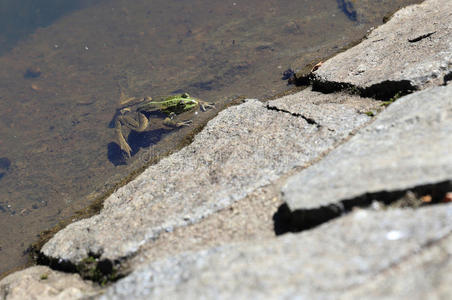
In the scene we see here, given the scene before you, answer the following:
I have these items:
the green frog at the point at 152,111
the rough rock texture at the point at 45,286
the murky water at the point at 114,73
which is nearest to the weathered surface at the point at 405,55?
the murky water at the point at 114,73

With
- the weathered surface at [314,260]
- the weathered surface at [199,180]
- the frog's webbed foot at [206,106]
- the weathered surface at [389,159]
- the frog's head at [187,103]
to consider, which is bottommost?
the frog's webbed foot at [206,106]

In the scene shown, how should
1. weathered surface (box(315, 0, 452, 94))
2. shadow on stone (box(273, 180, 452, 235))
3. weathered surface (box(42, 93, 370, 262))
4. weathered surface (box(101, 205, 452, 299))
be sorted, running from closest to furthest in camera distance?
weathered surface (box(101, 205, 452, 299)), shadow on stone (box(273, 180, 452, 235)), weathered surface (box(42, 93, 370, 262)), weathered surface (box(315, 0, 452, 94))

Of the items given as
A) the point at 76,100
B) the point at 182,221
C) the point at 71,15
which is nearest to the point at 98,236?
the point at 182,221

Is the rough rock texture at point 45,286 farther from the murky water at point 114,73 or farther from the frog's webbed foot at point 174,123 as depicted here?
the frog's webbed foot at point 174,123

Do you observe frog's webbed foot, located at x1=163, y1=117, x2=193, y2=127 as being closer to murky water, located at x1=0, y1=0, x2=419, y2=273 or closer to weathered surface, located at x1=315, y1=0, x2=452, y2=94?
murky water, located at x1=0, y1=0, x2=419, y2=273

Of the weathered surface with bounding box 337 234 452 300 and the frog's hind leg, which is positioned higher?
the weathered surface with bounding box 337 234 452 300

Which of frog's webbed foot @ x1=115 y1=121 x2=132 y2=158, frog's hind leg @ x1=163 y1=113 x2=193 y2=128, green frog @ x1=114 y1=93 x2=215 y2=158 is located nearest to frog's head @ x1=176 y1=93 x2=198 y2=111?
green frog @ x1=114 y1=93 x2=215 y2=158
